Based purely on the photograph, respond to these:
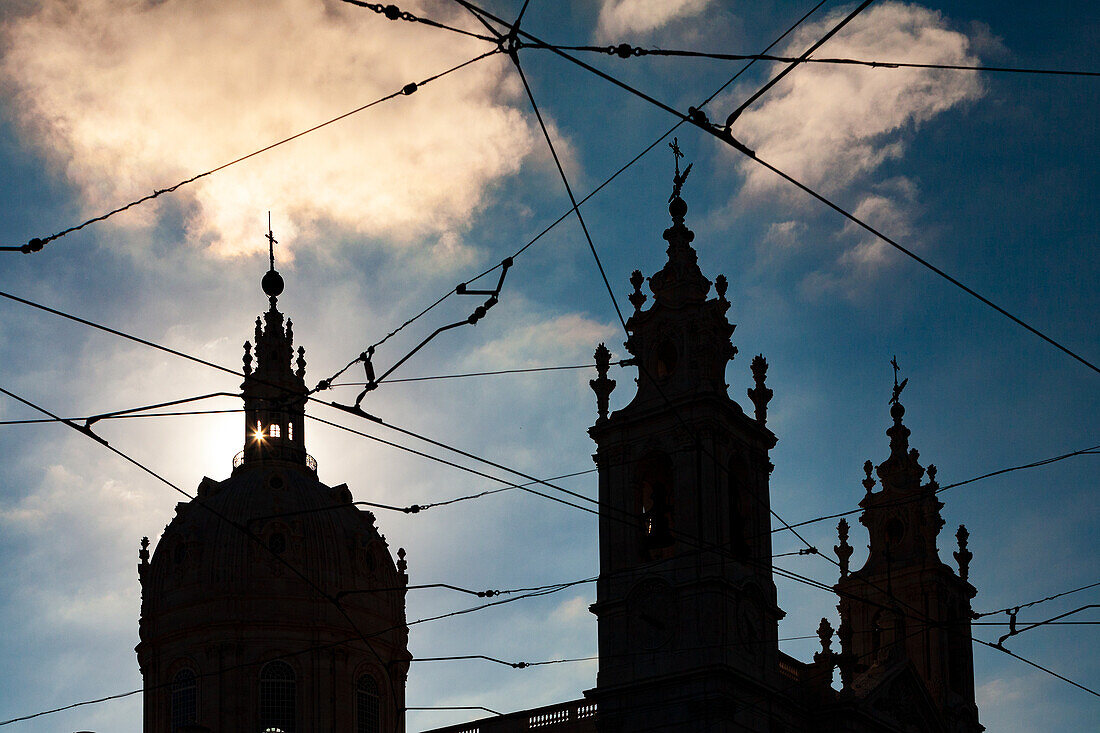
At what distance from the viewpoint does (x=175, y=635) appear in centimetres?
6669

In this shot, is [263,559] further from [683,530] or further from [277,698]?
[683,530]

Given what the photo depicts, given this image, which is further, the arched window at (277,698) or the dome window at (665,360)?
the arched window at (277,698)

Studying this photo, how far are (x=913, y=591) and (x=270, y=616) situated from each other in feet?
78.2

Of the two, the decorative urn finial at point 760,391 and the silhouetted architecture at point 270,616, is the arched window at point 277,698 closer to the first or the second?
the silhouetted architecture at point 270,616

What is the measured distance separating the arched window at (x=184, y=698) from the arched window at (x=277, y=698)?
8.50ft

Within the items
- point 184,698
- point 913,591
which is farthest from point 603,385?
point 184,698

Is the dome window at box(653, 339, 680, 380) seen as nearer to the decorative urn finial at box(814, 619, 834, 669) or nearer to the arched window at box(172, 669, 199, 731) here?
the decorative urn finial at box(814, 619, 834, 669)

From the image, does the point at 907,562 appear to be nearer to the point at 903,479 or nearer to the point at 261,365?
the point at 903,479

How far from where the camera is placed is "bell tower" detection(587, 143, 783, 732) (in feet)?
145

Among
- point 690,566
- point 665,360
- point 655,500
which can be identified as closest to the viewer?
point 690,566

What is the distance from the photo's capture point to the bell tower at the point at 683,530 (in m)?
44.2

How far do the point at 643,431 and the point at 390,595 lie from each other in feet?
84.7

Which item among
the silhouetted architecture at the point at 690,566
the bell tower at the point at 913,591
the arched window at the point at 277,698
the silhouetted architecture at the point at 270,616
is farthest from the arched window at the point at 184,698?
the bell tower at the point at 913,591

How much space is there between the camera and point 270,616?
65312mm
